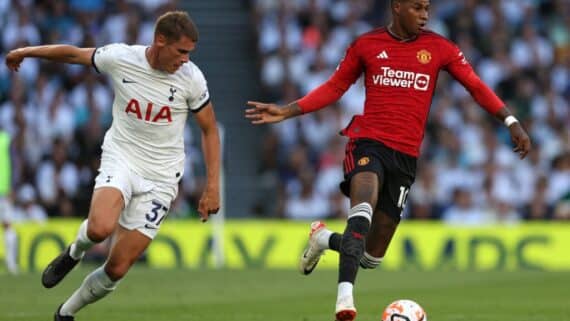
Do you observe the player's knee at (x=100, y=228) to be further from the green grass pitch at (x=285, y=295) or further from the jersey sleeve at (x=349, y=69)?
the jersey sleeve at (x=349, y=69)

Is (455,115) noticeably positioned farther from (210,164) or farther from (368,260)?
(210,164)

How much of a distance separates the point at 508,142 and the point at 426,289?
9405 millimetres

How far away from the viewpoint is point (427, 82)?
38.7 feet

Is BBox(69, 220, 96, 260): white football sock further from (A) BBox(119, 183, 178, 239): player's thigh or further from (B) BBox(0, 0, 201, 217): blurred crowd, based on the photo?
(B) BBox(0, 0, 201, 217): blurred crowd

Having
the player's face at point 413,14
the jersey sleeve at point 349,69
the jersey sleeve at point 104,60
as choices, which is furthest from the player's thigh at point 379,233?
the jersey sleeve at point 104,60

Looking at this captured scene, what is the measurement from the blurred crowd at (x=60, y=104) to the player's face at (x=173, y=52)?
13628 millimetres

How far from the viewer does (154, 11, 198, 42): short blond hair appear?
1103cm

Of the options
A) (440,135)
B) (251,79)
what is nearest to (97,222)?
(440,135)

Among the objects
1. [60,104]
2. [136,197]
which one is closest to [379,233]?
[136,197]

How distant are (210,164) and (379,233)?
1761 mm

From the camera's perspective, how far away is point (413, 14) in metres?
11.7

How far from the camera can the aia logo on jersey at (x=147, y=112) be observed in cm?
1126

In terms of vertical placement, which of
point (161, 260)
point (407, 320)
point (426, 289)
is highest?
point (407, 320)

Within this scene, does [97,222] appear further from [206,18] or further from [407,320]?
[206,18]
